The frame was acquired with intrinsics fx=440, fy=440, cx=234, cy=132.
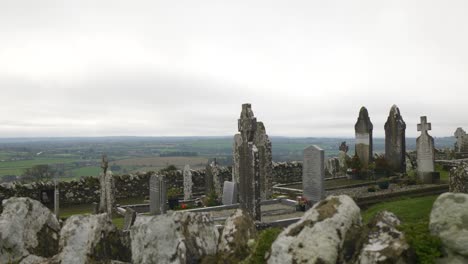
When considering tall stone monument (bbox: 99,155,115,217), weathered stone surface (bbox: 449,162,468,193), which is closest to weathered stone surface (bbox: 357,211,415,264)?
weathered stone surface (bbox: 449,162,468,193)

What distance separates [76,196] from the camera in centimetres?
2292

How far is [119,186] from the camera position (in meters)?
24.4

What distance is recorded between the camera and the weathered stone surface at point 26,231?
20.8ft

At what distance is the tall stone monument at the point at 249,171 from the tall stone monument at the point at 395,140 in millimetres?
11172

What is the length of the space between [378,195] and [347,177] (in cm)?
733

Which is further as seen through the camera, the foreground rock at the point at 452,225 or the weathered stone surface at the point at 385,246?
the foreground rock at the point at 452,225

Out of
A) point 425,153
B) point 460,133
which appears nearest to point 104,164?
point 425,153

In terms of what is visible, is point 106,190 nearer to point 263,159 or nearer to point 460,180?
point 263,159

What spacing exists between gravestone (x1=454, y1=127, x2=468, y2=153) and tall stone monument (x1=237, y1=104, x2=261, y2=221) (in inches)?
985

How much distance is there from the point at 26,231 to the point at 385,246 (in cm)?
508

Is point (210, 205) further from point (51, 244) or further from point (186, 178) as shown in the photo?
point (51, 244)

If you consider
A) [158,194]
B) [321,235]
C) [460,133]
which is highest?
[460,133]

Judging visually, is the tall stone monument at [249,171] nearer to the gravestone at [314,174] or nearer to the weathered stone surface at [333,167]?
the gravestone at [314,174]

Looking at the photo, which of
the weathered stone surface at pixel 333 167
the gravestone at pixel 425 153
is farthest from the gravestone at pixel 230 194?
the weathered stone surface at pixel 333 167
